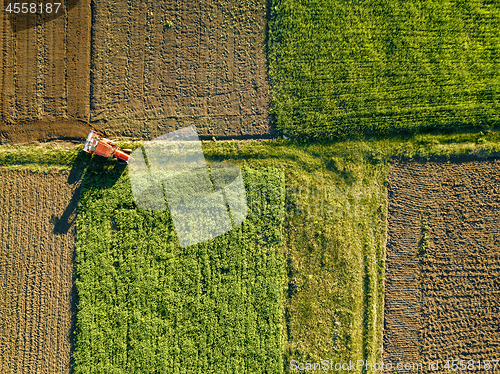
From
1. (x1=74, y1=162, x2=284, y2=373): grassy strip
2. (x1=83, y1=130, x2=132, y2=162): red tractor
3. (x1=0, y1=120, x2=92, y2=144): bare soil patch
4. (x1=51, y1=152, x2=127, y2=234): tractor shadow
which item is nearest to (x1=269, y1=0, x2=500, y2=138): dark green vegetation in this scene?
(x1=74, y1=162, x2=284, y2=373): grassy strip

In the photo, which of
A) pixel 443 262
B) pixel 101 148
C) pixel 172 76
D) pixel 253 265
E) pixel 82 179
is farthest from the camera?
pixel 172 76

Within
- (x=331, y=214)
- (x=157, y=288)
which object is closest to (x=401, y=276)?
(x=331, y=214)

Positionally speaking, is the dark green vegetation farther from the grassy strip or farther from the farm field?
the farm field

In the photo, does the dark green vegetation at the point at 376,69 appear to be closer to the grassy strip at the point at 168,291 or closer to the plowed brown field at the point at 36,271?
the grassy strip at the point at 168,291

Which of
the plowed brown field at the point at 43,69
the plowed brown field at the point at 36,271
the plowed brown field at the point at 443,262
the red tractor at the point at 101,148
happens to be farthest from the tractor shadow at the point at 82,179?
the plowed brown field at the point at 443,262

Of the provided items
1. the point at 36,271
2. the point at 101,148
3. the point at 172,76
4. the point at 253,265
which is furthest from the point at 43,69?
the point at 253,265

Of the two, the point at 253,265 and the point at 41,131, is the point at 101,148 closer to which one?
the point at 41,131
